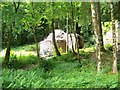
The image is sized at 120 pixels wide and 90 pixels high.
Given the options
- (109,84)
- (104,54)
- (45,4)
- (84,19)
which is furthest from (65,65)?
(109,84)

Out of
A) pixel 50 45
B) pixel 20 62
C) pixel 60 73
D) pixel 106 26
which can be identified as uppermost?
pixel 106 26

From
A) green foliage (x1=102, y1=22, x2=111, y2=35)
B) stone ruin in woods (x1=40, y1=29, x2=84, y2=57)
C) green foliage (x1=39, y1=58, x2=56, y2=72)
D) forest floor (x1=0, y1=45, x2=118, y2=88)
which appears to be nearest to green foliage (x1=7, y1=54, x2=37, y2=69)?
forest floor (x1=0, y1=45, x2=118, y2=88)

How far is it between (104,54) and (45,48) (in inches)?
234

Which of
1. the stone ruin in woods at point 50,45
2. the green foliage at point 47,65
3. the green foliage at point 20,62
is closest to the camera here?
the green foliage at point 47,65

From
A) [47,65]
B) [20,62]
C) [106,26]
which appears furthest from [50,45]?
[47,65]

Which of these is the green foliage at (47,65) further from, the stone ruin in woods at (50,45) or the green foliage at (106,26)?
the green foliage at (106,26)

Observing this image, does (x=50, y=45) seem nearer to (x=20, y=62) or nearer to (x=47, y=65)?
(x=20, y=62)

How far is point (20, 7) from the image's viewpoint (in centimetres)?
1285

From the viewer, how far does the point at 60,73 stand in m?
10.9

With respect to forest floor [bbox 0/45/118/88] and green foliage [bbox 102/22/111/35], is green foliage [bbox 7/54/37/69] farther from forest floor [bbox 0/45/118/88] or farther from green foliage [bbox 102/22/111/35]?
green foliage [bbox 102/22/111/35]

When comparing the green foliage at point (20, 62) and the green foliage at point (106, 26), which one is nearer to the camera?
the green foliage at point (20, 62)

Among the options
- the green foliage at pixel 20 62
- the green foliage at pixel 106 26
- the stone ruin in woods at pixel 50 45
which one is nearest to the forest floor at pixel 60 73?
the green foliage at pixel 20 62

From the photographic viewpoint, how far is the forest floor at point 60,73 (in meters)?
7.55

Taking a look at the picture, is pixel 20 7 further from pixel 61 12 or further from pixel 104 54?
pixel 104 54
